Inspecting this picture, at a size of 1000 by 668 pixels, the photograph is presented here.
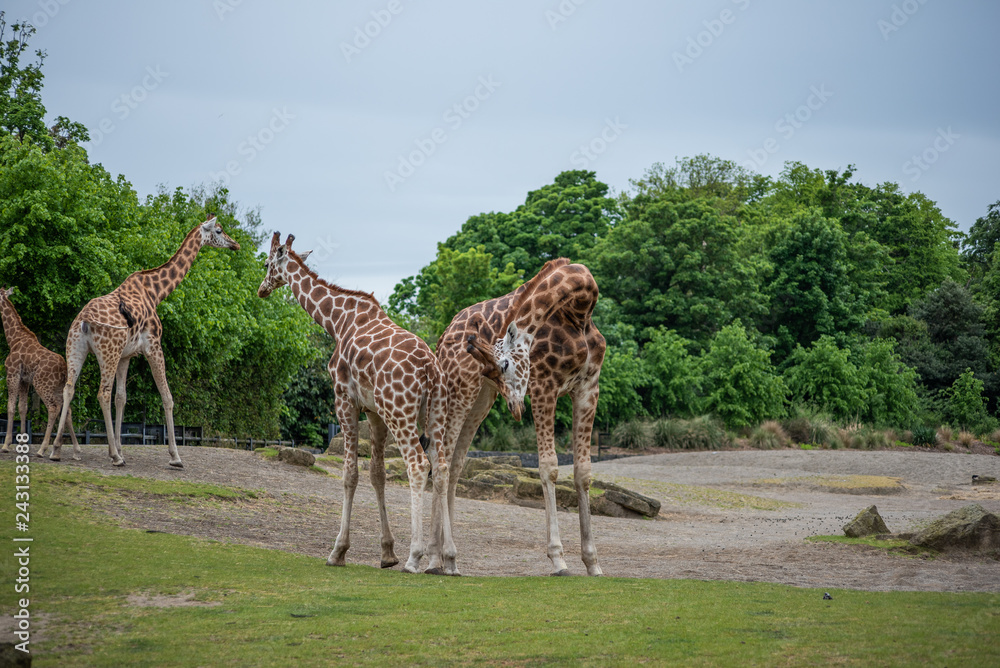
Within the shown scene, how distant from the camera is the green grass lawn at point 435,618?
238 inches

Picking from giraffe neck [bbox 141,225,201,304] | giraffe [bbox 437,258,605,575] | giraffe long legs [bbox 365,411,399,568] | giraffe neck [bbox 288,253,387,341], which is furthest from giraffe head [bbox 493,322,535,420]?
giraffe neck [bbox 141,225,201,304]

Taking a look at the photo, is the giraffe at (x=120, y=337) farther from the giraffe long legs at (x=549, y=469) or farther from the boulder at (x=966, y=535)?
the boulder at (x=966, y=535)

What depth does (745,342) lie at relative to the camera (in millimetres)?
43250

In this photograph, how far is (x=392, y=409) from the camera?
33.4ft

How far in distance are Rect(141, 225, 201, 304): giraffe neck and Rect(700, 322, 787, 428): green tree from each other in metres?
29.3

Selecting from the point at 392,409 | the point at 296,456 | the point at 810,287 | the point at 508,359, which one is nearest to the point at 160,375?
the point at 296,456

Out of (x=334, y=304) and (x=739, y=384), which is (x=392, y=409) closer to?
(x=334, y=304)

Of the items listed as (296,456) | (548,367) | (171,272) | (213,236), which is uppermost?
(213,236)

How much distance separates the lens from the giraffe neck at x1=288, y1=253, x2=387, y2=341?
1149cm

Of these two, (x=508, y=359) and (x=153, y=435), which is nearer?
(x=508, y=359)

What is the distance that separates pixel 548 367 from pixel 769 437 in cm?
3040

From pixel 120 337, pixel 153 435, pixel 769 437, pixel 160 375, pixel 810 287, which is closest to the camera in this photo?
pixel 120 337

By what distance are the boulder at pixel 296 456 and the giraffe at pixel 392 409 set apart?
9922 millimetres

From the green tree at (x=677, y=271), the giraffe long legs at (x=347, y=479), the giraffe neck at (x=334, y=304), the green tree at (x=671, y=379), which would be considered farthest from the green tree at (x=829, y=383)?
the giraffe long legs at (x=347, y=479)
